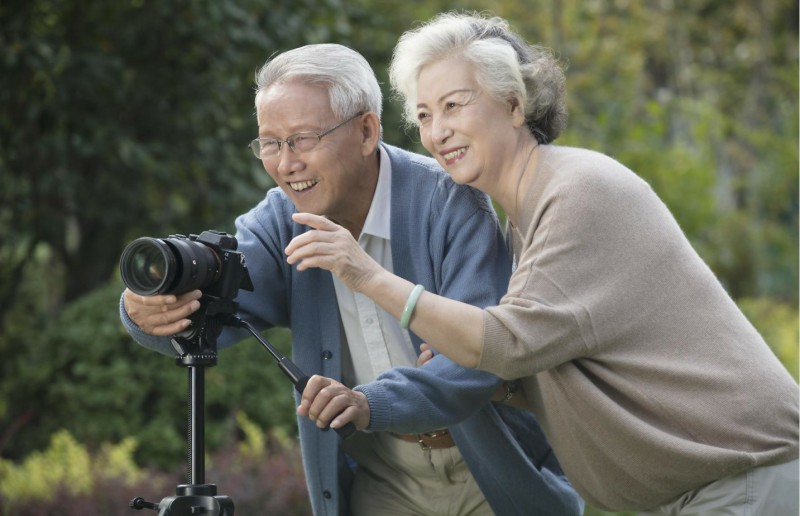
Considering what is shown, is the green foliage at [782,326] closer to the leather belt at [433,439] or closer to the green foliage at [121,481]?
the green foliage at [121,481]

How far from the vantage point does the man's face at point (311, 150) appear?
2885 mm

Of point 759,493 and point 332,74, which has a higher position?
point 332,74

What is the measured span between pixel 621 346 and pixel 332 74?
103 centimetres

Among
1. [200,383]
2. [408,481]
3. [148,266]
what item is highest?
[148,266]

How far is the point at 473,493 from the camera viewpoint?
3.03 metres

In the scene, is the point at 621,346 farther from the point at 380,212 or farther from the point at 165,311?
the point at 165,311

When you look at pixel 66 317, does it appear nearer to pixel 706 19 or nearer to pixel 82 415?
pixel 82 415

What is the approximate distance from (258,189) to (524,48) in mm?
4173

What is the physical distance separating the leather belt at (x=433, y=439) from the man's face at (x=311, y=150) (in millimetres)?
629

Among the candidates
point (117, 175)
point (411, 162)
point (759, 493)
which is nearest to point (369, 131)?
point (411, 162)

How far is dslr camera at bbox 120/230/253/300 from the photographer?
2.55 meters

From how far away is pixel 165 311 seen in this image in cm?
269

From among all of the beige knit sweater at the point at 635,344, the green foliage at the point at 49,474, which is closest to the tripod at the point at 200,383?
the beige knit sweater at the point at 635,344

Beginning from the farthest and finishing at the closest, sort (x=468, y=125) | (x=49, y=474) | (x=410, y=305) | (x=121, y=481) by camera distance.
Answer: (x=49, y=474), (x=121, y=481), (x=468, y=125), (x=410, y=305)
